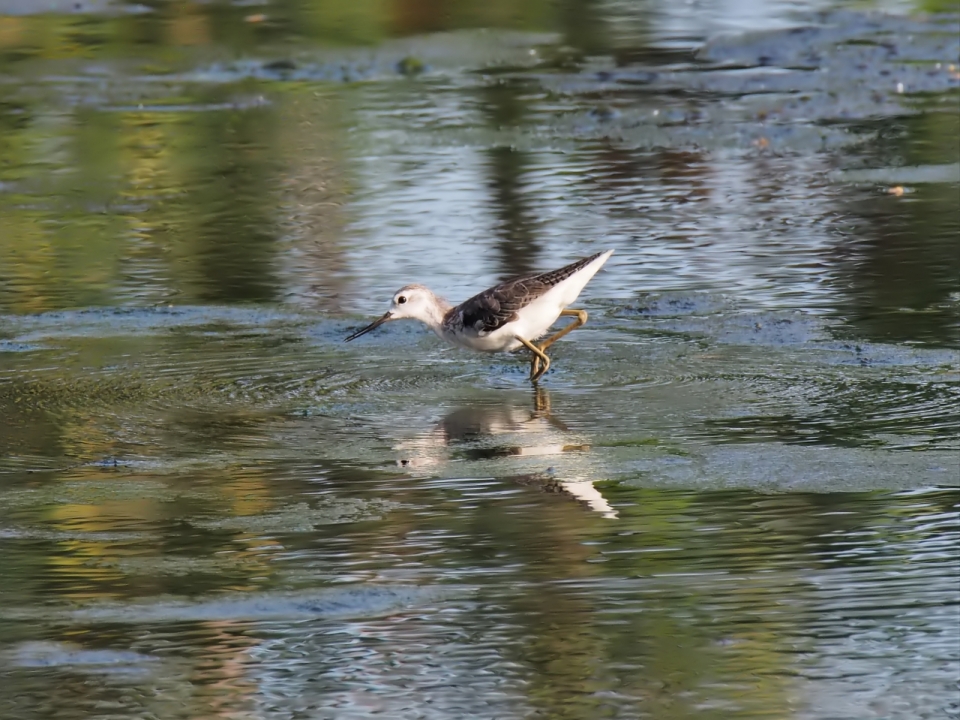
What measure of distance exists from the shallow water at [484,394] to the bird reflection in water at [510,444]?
0.8 inches

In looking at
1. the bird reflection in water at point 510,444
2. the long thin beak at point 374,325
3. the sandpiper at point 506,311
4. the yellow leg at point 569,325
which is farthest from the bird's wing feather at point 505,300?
the bird reflection in water at point 510,444

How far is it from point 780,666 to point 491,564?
1168mm

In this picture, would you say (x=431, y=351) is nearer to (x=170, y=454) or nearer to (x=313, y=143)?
(x=170, y=454)

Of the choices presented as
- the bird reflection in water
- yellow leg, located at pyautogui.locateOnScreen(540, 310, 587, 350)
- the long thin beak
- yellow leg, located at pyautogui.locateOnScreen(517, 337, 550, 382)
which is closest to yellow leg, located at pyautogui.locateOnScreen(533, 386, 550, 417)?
the bird reflection in water

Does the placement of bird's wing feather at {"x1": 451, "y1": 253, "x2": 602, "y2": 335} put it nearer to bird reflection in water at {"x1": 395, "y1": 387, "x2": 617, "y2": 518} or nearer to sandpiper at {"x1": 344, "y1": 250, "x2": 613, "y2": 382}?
sandpiper at {"x1": 344, "y1": 250, "x2": 613, "y2": 382}

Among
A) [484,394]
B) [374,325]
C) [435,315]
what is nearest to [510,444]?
[484,394]

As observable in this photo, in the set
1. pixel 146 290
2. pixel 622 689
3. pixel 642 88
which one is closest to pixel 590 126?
pixel 642 88

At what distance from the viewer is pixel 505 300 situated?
879 centimetres

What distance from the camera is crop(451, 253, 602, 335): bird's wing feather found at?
28.6 ft

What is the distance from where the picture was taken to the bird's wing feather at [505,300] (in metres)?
8.71

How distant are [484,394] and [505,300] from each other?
519 millimetres

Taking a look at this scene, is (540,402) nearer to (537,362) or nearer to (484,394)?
(484,394)

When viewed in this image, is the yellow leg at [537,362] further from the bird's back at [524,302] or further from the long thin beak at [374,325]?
the long thin beak at [374,325]

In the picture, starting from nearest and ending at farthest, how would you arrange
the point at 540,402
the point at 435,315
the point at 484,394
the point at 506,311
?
the point at 540,402
the point at 484,394
the point at 506,311
the point at 435,315
